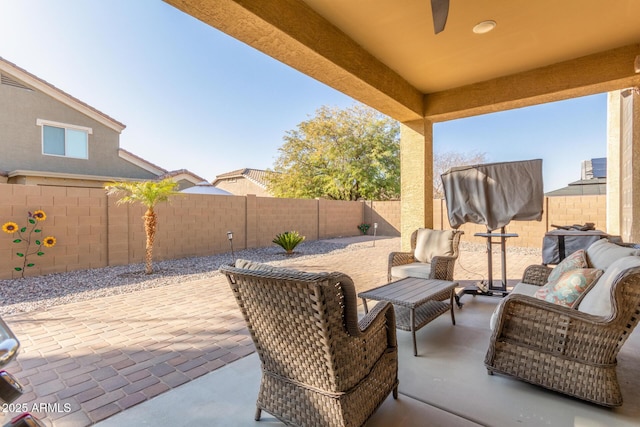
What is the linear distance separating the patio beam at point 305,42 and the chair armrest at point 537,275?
271 cm

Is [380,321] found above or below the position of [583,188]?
below

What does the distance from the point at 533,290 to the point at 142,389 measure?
349 cm

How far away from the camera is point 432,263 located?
13.0 ft

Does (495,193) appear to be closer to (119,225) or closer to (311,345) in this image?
(311,345)

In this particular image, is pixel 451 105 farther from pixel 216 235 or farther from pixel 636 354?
pixel 216 235

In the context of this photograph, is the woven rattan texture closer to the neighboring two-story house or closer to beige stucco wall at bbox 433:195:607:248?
beige stucco wall at bbox 433:195:607:248

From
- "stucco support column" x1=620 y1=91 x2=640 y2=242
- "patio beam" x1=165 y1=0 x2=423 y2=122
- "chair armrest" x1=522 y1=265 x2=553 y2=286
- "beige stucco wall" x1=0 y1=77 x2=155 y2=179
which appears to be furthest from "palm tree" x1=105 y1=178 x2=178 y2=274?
"stucco support column" x1=620 y1=91 x2=640 y2=242

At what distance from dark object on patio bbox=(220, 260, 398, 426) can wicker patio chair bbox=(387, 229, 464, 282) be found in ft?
7.50

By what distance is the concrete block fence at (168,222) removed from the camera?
227 inches

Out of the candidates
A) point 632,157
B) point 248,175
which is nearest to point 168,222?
point 632,157

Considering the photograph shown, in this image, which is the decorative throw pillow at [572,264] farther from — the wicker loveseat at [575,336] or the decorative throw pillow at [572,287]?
the wicker loveseat at [575,336]

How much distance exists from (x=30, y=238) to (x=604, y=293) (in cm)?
788

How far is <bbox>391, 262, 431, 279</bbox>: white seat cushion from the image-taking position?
407 centimetres

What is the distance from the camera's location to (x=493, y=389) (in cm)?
219
